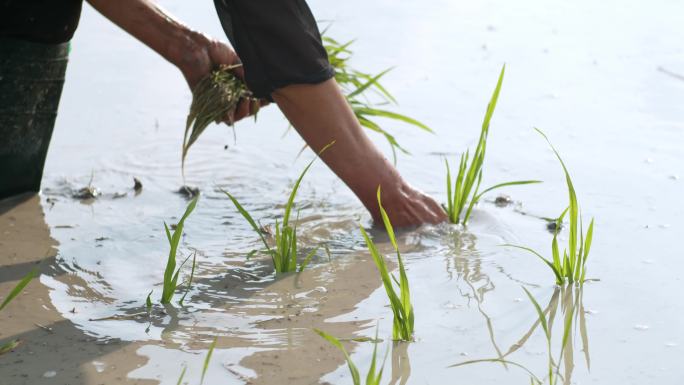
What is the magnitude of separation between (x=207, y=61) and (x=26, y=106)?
566 mm

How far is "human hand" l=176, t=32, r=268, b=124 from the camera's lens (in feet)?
10.2

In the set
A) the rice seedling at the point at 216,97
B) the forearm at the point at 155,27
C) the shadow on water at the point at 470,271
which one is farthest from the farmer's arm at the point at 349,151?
the forearm at the point at 155,27

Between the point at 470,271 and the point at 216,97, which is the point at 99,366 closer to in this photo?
the point at 470,271

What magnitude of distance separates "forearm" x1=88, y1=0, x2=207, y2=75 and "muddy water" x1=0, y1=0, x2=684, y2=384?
0.49 meters

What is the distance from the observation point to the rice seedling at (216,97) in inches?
121

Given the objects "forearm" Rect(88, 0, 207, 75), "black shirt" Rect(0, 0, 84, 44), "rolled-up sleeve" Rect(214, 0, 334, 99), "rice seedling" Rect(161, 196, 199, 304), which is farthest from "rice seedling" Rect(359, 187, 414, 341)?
"black shirt" Rect(0, 0, 84, 44)

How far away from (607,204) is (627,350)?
99cm

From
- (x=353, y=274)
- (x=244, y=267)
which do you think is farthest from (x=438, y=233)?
(x=244, y=267)

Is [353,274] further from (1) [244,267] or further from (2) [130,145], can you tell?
(2) [130,145]

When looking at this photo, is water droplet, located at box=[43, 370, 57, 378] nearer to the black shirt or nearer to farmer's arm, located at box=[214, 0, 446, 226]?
farmer's arm, located at box=[214, 0, 446, 226]

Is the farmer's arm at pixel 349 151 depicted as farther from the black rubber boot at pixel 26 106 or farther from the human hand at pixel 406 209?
the black rubber boot at pixel 26 106

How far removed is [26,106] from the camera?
10.2 feet

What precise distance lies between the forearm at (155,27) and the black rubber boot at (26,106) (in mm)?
232

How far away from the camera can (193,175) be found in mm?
3516
